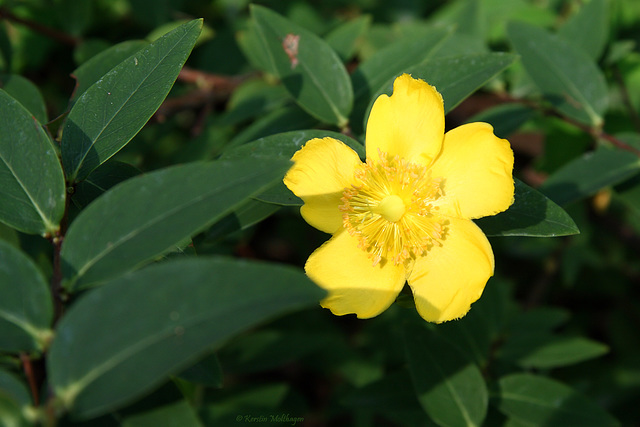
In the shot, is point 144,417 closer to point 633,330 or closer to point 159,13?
point 159,13

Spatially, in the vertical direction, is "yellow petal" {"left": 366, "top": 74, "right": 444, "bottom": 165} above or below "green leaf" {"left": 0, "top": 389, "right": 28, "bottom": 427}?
above

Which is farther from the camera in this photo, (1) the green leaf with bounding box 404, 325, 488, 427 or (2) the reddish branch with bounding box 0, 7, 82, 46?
(2) the reddish branch with bounding box 0, 7, 82, 46

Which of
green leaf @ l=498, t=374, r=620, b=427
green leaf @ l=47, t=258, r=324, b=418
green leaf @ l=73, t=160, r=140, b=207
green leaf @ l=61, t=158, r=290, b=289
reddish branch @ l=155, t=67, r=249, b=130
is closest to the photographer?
green leaf @ l=47, t=258, r=324, b=418

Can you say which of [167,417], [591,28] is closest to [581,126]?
[591,28]

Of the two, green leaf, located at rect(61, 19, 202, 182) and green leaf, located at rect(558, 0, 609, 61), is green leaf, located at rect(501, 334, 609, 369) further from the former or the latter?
green leaf, located at rect(61, 19, 202, 182)

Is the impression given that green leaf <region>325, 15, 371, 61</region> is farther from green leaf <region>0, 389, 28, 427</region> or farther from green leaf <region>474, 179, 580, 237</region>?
green leaf <region>0, 389, 28, 427</region>

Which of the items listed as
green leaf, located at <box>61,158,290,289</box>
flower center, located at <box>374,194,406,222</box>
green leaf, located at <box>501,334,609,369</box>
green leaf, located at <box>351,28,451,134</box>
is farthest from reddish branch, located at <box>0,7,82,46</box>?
green leaf, located at <box>501,334,609,369</box>

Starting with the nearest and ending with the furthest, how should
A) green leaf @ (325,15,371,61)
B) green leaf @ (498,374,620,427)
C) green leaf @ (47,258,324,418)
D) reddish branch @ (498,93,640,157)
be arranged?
green leaf @ (47,258,324,418) < green leaf @ (498,374,620,427) < reddish branch @ (498,93,640,157) < green leaf @ (325,15,371,61)

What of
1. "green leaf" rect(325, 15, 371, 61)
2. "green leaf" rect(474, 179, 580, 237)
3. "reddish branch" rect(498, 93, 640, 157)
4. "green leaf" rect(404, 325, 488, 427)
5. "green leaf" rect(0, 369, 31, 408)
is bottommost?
"green leaf" rect(404, 325, 488, 427)
